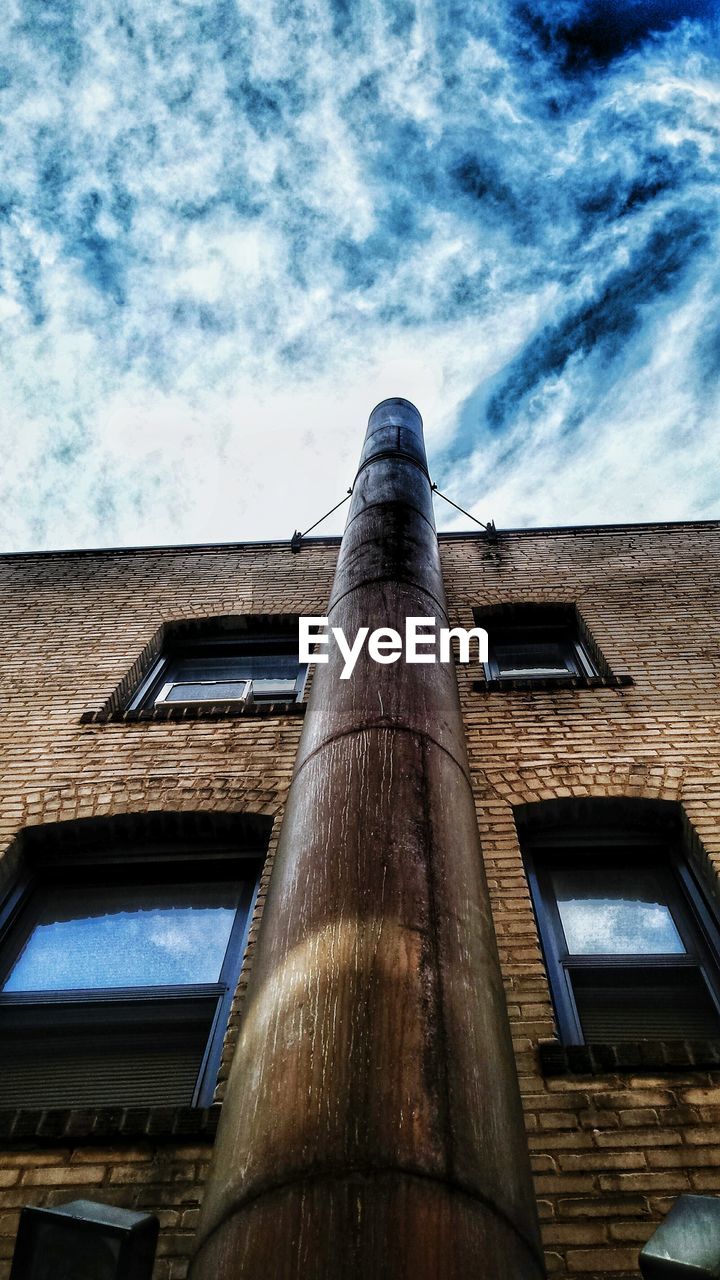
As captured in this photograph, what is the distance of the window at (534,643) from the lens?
230 inches

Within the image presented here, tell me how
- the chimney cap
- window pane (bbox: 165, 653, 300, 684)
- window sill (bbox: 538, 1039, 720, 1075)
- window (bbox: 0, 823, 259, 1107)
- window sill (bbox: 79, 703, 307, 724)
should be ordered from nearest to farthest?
window sill (bbox: 538, 1039, 720, 1075) < window (bbox: 0, 823, 259, 1107) < window sill (bbox: 79, 703, 307, 724) < window pane (bbox: 165, 653, 300, 684) < the chimney cap

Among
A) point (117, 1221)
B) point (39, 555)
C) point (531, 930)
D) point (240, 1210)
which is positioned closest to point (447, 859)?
point (240, 1210)

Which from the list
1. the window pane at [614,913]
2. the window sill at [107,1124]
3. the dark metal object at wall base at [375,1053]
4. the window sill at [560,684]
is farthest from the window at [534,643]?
the window sill at [107,1124]

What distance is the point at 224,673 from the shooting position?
612 cm

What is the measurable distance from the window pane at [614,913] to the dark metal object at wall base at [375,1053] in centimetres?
151

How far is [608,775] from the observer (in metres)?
4.05

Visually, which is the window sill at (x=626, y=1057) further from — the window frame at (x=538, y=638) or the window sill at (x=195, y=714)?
the window frame at (x=538, y=638)

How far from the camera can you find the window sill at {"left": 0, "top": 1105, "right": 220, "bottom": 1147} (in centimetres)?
249

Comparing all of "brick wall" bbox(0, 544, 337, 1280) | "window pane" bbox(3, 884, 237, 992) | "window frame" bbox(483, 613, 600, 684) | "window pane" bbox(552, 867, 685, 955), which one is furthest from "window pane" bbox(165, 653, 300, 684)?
"window pane" bbox(552, 867, 685, 955)

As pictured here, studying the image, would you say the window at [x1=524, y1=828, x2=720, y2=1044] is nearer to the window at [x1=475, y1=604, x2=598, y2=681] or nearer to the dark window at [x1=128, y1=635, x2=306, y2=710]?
the window at [x1=475, y1=604, x2=598, y2=681]

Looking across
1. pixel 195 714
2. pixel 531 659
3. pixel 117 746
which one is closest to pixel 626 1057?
pixel 195 714

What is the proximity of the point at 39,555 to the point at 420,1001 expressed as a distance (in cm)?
743

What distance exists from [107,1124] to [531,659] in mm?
4454

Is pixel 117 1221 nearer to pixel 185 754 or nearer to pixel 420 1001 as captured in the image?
pixel 420 1001
